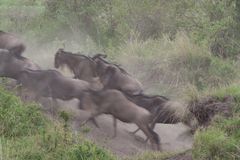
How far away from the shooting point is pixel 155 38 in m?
18.6

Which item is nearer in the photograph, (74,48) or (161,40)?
Result: (161,40)

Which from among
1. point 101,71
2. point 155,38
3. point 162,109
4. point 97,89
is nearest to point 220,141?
point 162,109

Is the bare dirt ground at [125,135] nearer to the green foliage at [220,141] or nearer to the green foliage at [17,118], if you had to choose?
the green foliage at [17,118]

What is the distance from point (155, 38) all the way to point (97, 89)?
6054 mm

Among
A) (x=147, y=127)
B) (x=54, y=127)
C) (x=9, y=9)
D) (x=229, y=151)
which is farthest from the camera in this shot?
(x=9, y=9)

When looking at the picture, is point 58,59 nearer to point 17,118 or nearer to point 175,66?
point 175,66

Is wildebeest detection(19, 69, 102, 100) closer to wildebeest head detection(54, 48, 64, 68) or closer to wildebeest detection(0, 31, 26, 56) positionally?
wildebeest head detection(54, 48, 64, 68)

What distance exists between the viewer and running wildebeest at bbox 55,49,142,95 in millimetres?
13547

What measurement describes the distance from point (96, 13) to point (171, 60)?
5486 mm

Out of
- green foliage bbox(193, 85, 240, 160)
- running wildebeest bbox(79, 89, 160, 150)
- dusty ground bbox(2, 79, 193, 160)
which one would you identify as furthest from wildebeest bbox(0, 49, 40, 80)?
green foliage bbox(193, 85, 240, 160)

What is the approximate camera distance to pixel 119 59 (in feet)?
55.8

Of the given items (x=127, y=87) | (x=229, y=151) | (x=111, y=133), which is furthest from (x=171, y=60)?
(x=229, y=151)

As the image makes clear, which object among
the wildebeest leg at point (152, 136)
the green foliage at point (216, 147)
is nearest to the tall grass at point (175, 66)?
the wildebeest leg at point (152, 136)

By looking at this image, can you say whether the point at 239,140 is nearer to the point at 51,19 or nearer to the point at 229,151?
the point at 229,151
